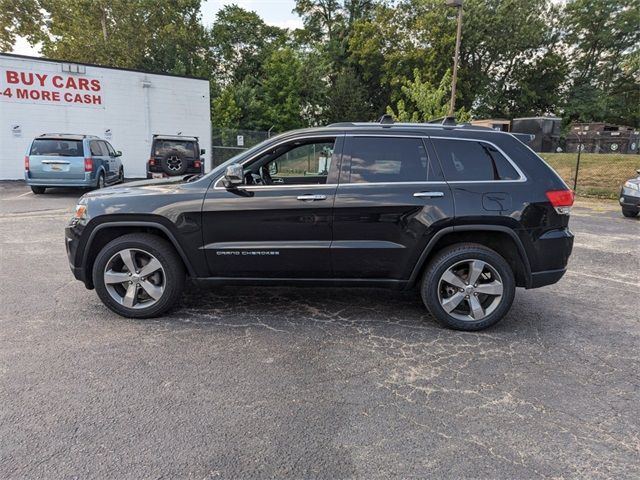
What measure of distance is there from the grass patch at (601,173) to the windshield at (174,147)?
1392 centimetres

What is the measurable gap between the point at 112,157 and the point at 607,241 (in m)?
14.2

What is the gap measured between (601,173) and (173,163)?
16438 mm

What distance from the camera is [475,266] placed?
388 cm

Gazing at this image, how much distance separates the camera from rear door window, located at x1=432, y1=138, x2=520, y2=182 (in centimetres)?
390

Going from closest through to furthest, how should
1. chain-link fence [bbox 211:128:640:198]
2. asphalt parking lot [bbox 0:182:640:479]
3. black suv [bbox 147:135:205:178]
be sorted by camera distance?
1. asphalt parking lot [bbox 0:182:640:479]
2. black suv [bbox 147:135:205:178]
3. chain-link fence [bbox 211:128:640:198]

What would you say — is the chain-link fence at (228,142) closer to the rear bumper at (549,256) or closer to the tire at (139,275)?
the tire at (139,275)

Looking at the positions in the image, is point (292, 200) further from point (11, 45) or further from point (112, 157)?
point (11, 45)

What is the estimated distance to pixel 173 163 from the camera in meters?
13.0

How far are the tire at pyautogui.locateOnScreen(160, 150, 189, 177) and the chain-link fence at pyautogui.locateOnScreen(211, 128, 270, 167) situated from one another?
8.72m

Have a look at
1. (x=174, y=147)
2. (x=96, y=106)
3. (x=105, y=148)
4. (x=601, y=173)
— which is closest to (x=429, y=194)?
(x=174, y=147)

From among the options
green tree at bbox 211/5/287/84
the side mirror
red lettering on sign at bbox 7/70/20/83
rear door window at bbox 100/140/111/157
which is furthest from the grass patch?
green tree at bbox 211/5/287/84

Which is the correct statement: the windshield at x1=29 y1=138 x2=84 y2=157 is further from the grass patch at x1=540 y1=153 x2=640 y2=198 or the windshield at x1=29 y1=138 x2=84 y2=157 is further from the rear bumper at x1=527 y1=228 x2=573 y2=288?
the grass patch at x1=540 y1=153 x2=640 y2=198

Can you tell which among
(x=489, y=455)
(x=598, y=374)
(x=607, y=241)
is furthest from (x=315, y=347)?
(x=607, y=241)

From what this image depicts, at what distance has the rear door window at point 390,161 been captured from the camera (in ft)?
12.9
